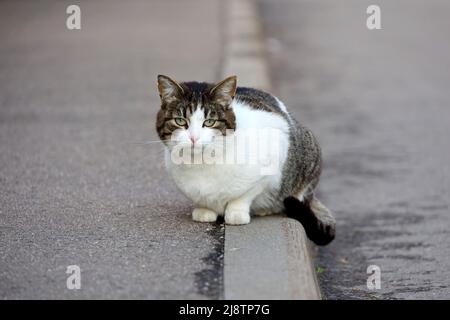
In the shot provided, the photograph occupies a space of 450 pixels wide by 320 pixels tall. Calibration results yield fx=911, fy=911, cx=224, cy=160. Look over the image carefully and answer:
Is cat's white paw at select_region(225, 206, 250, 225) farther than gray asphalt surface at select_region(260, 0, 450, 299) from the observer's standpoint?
No

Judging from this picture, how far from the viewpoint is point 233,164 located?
4.45 metres

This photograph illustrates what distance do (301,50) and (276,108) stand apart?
7.62 meters

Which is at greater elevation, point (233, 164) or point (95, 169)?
point (233, 164)

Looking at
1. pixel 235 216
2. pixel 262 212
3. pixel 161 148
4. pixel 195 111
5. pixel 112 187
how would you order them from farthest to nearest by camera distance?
pixel 161 148 < pixel 112 187 < pixel 262 212 < pixel 235 216 < pixel 195 111

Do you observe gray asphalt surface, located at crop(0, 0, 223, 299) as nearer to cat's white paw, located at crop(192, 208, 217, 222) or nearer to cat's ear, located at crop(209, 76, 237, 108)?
cat's white paw, located at crop(192, 208, 217, 222)

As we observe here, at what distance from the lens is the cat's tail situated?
188 inches

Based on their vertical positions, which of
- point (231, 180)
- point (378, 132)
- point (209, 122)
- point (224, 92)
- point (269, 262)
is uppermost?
point (224, 92)

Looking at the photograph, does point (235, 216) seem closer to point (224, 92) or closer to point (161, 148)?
point (224, 92)

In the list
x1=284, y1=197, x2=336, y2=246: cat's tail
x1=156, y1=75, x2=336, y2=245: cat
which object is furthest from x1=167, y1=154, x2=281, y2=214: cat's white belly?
x1=284, y1=197, x2=336, y2=246: cat's tail

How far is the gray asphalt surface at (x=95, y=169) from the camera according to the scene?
3.84 metres

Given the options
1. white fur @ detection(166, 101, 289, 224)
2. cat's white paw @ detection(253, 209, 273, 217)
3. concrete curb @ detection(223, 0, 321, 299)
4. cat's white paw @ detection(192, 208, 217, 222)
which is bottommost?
concrete curb @ detection(223, 0, 321, 299)

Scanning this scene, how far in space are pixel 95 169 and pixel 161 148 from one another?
77 cm

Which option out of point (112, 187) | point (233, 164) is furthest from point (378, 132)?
point (233, 164)
